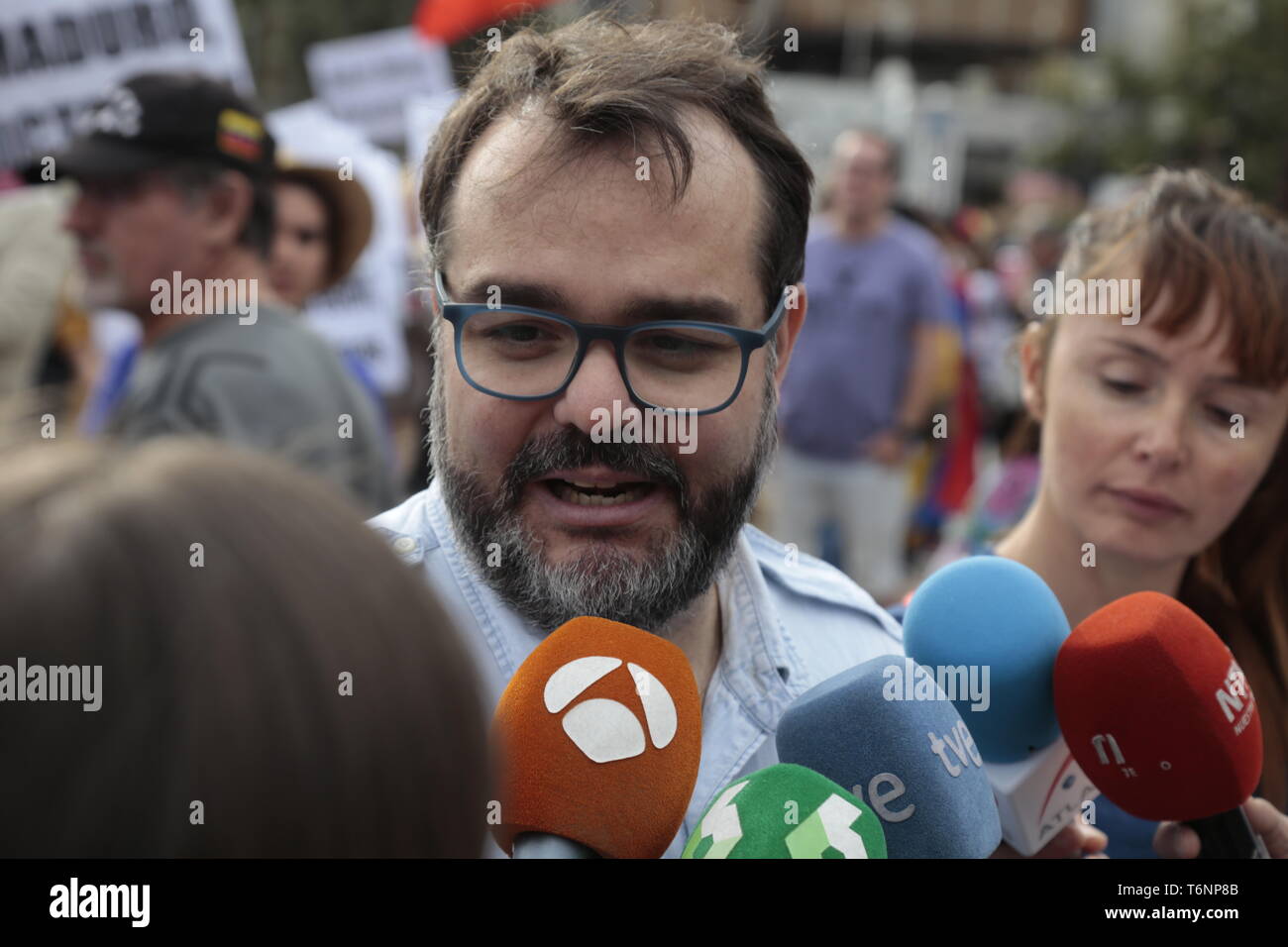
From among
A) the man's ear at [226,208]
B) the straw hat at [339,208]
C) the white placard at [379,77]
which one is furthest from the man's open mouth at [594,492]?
the white placard at [379,77]

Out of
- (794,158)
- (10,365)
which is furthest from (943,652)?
(10,365)

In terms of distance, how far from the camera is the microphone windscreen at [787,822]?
118 cm

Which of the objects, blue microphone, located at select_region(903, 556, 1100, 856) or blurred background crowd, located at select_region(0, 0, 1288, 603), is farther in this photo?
blurred background crowd, located at select_region(0, 0, 1288, 603)

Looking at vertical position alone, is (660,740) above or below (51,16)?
below

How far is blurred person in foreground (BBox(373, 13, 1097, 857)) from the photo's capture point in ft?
4.97

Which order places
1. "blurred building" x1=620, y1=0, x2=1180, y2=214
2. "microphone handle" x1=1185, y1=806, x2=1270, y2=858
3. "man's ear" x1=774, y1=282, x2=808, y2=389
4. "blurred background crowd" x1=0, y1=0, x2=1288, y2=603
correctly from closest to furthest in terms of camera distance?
"microphone handle" x1=1185, y1=806, x2=1270, y2=858
"man's ear" x1=774, y1=282, x2=808, y2=389
"blurred background crowd" x1=0, y1=0, x2=1288, y2=603
"blurred building" x1=620, y1=0, x2=1180, y2=214

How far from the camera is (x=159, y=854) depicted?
0.76 meters

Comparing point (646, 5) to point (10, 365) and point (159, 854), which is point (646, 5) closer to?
point (159, 854)

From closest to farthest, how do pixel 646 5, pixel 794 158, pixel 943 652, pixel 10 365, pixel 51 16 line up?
pixel 943 652 → pixel 794 158 → pixel 646 5 → pixel 51 16 → pixel 10 365

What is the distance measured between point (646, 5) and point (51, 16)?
352 centimetres

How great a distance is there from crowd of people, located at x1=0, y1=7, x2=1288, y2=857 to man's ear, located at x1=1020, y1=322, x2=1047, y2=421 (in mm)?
14

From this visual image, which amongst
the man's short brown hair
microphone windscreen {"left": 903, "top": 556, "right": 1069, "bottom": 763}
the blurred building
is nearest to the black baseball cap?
the man's short brown hair

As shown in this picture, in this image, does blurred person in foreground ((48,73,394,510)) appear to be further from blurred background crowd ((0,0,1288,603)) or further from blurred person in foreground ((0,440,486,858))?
blurred person in foreground ((0,440,486,858))
